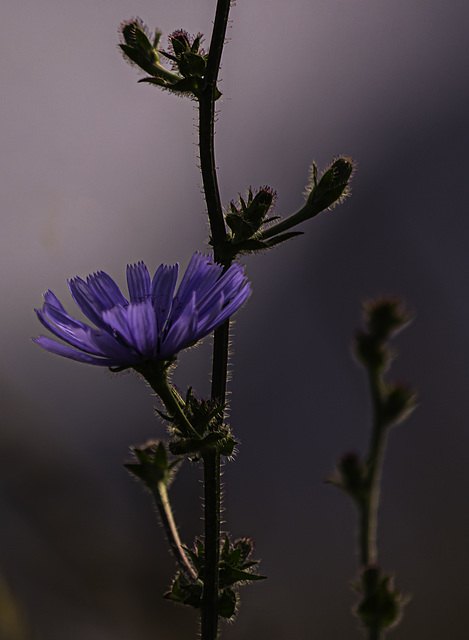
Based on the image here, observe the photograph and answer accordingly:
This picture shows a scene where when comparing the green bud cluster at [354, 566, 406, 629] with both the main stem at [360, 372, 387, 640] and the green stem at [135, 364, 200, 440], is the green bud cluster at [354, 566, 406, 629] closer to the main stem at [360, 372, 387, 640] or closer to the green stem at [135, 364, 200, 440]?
the main stem at [360, 372, 387, 640]

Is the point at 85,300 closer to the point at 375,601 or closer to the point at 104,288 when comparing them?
the point at 104,288

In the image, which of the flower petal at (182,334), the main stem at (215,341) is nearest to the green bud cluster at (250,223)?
the main stem at (215,341)

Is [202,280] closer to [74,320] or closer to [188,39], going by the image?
[74,320]

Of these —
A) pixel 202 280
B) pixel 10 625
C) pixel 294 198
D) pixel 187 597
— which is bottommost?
pixel 10 625

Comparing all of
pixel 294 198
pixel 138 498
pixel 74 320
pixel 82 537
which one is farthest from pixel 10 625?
pixel 294 198

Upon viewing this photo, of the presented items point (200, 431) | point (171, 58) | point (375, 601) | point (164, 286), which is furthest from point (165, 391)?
point (171, 58)

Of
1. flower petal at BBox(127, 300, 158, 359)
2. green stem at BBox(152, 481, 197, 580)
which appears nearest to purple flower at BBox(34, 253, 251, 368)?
flower petal at BBox(127, 300, 158, 359)
